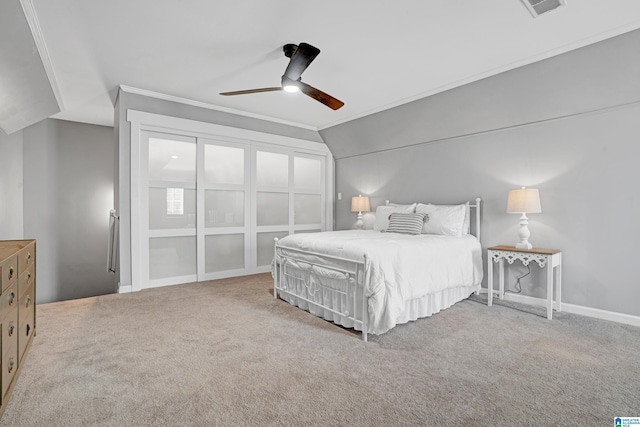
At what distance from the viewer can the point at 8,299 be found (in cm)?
171

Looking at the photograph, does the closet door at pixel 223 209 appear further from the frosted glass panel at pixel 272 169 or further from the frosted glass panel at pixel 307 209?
the frosted glass panel at pixel 307 209

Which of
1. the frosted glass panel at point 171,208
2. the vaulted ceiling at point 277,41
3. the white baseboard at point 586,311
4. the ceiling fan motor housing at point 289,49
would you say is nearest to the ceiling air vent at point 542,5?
the vaulted ceiling at point 277,41

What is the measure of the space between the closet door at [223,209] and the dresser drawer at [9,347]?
104 inches

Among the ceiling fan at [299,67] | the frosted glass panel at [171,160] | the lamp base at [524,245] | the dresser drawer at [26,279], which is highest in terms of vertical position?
the ceiling fan at [299,67]

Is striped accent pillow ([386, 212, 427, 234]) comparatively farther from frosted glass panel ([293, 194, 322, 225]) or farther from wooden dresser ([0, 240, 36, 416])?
wooden dresser ([0, 240, 36, 416])

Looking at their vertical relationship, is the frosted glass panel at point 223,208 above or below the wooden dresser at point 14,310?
above

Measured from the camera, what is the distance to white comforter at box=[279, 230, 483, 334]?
2469 mm

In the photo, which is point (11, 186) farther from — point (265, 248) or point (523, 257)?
point (523, 257)

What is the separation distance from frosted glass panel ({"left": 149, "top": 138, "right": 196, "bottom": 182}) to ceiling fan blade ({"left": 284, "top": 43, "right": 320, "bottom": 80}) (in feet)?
7.21

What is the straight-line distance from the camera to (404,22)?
2467 millimetres

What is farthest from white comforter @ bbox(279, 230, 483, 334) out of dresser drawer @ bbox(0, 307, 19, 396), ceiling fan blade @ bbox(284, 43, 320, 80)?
dresser drawer @ bbox(0, 307, 19, 396)

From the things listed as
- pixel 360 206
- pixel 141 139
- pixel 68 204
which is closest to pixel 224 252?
pixel 141 139

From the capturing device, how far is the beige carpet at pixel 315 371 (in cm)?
160

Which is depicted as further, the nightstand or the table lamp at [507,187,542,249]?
the table lamp at [507,187,542,249]
